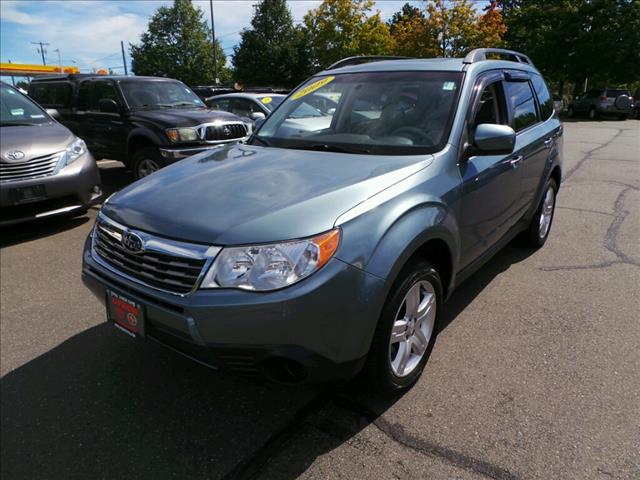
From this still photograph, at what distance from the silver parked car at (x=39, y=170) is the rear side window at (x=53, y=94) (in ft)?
9.71

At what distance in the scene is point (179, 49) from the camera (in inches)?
2099

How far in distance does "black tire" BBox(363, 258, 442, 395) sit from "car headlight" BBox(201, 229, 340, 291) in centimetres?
46

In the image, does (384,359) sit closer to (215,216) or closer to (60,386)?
(215,216)

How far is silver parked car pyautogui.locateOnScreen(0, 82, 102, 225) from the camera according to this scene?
16.5 feet

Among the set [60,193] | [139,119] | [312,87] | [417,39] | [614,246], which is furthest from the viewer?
[417,39]

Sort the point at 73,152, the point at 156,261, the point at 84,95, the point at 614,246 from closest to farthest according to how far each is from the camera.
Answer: the point at 156,261 < the point at 614,246 < the point at 73,152 < the point at 84,95

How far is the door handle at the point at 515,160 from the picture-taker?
11.5 feet

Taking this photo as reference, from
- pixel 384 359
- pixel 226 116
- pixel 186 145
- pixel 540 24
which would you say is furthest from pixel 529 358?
pixel 540 24

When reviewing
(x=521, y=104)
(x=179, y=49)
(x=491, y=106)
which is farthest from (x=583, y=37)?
(x=179, y=49)

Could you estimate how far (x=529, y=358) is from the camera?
9.67 ft

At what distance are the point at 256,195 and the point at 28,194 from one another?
385 cm

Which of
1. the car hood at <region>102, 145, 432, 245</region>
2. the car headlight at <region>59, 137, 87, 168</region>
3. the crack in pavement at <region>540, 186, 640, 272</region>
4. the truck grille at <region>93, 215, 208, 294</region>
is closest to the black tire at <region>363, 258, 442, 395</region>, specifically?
the car hood at <region>102, 145, 432, 245</region>

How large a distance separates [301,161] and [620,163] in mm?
9696

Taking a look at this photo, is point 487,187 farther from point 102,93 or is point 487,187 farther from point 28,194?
point 102,93
